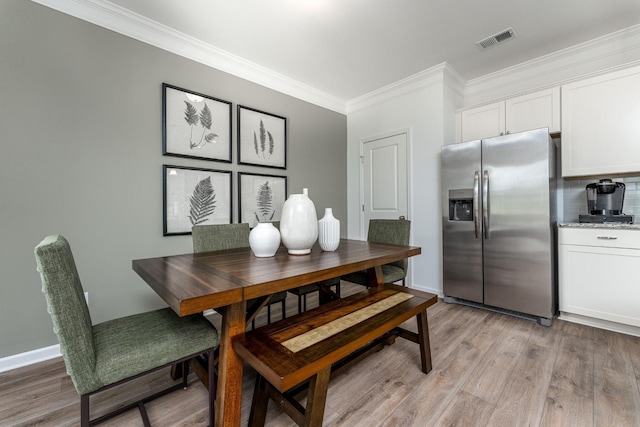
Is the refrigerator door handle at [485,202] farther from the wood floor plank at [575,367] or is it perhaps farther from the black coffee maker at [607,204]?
the wood floor plank at [575,367]

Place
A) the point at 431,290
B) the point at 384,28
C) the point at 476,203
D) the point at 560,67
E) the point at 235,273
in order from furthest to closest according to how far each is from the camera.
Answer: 1. the point at 431,290
2. the point at 560,67
3. the point at 476,203
4. the point at 384,28
5. the point at 235,273

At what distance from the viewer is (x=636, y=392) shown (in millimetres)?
1554

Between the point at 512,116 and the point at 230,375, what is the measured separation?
3.57m

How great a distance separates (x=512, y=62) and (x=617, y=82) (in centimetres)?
100

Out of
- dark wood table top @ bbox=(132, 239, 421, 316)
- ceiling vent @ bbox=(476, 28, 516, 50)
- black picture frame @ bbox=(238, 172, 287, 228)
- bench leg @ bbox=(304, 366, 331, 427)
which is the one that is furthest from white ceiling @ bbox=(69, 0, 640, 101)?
bench leg @ bbox=(304, 366, 331, 427)

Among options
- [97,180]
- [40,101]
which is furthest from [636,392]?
[40,101]

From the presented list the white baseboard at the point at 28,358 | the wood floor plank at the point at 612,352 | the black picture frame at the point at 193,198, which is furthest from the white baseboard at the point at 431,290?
the white baseboard at the point at 28,358

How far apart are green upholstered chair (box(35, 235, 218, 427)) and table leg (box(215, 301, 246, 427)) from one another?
0.10 m

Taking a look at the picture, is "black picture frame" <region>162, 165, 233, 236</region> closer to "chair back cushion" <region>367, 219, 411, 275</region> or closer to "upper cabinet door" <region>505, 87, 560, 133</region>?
"chair back cushion" <region>367, 219, 411, 275</region>

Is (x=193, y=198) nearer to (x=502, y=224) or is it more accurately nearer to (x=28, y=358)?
(x=28, y=358)

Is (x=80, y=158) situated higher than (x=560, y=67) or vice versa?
(x=560, y=67)

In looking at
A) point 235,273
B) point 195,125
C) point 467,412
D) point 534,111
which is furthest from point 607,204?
point 195,125

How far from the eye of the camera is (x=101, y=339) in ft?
3.82

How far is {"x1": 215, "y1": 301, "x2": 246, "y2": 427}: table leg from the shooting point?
1.16 metres
